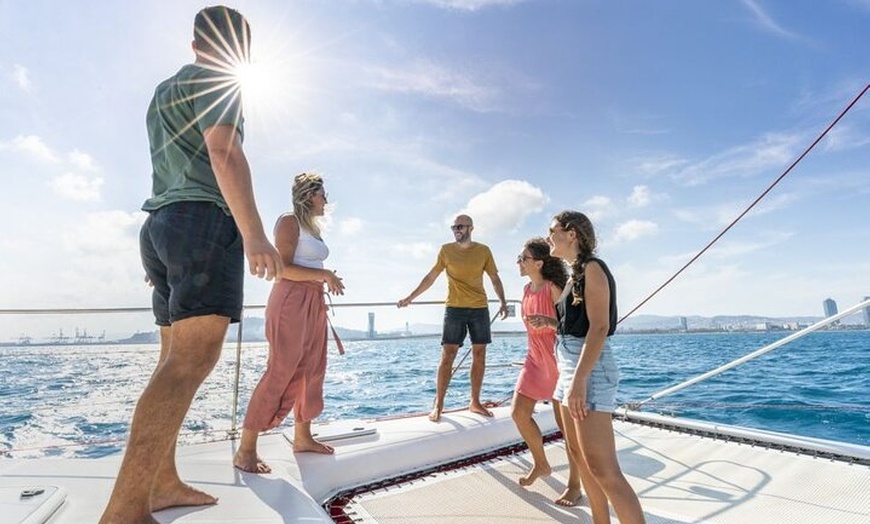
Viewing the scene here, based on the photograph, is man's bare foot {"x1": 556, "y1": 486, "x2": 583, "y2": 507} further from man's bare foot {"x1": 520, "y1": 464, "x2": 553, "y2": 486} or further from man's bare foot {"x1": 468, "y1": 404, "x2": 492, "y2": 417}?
man's bare foot {"x1": 468, "y1": 404, "x2": 492, "y2": 417}

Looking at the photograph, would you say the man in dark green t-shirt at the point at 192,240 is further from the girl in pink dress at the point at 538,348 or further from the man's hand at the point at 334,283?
the girl in pink dress at the point at 538,348

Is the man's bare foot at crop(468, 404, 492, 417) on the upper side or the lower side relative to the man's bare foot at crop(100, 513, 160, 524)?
lower

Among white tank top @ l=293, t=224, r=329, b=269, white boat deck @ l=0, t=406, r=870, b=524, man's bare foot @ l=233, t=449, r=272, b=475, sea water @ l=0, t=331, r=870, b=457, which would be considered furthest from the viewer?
sea water @ l=0, t=331, r=870, b=457

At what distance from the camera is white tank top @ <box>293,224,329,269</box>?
212 cm

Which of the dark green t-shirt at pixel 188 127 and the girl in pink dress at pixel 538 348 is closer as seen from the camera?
the dark green t-shirt at pixel 188 127

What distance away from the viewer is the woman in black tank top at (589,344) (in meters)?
1.50

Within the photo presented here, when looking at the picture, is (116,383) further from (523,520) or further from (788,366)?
(788,366)

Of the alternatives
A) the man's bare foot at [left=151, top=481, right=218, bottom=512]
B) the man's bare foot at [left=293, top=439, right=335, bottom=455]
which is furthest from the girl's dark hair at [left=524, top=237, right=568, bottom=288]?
the man's bare foot at [left=151, top=481, right=218, bottom=512]

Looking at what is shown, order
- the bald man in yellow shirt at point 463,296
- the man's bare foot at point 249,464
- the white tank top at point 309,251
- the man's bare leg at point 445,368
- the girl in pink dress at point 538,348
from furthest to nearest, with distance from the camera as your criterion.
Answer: the bald man in yellow shirt at point 463,296 → the man's bare leg at point 445,368 → the girl in pink dress at point 538,348 → the white tank top at point 309,251 → the man's bare foot at point 249,464

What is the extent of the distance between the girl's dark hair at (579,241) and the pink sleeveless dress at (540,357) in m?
0.58

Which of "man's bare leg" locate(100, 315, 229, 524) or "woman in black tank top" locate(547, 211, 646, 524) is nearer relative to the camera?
"man's bare leg" locate(100, 315, 229, 524)

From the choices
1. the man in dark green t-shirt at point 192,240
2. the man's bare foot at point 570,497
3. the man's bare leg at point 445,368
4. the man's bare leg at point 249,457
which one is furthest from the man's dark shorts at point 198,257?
the man's bare leg at point 445,368

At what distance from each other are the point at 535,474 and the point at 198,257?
1.92m

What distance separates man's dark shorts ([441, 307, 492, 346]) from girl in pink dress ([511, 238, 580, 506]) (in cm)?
96
